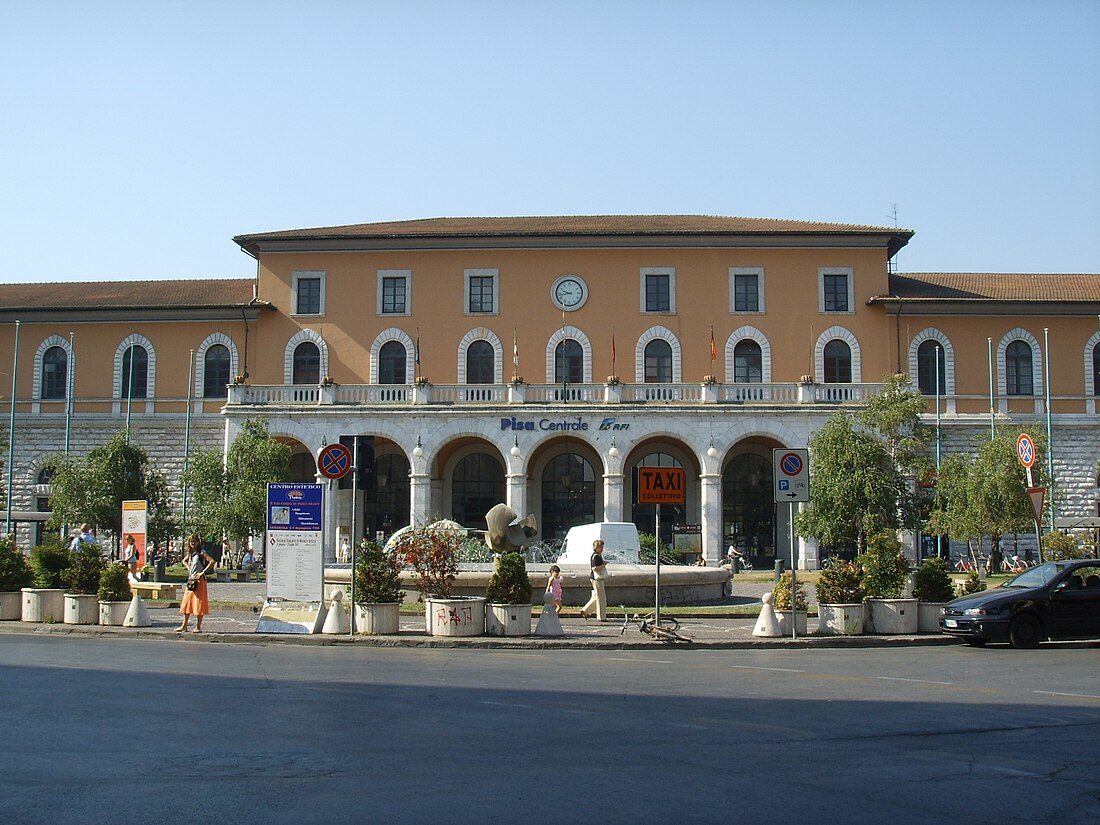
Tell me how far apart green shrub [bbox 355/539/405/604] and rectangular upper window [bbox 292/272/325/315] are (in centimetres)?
2773

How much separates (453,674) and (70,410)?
35.4 m

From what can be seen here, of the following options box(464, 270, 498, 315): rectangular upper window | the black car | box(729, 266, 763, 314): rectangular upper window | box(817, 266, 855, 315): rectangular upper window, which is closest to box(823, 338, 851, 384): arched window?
box(817, 266, 855, 315): rectangular upper window

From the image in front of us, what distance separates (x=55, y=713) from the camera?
1091 centimetres

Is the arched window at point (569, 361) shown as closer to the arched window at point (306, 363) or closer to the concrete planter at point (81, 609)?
the arched window at point (306, 363)

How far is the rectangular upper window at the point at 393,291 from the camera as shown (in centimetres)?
4591

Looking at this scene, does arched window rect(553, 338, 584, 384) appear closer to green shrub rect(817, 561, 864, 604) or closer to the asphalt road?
green shrub rect(817, 561, 864, 604)

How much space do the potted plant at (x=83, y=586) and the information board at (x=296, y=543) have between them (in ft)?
13.1

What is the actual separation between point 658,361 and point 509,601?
2701 cm

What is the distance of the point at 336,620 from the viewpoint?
1955cm

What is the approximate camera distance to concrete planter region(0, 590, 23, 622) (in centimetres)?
2200

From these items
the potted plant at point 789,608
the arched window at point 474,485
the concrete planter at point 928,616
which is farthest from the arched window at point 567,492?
the concrete planter at point 928,616

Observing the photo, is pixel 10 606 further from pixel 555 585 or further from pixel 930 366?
pixel 930 366

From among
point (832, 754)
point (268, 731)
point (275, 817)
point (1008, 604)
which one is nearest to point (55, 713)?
point (268, 731)

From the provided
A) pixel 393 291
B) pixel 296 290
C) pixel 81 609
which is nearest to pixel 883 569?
pixel 81 609
